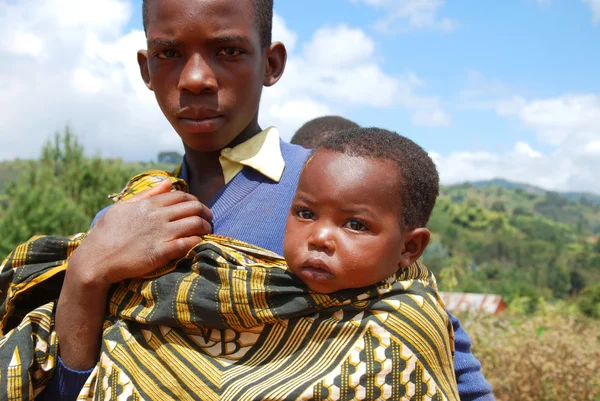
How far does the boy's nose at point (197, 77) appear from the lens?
1555 millimetres

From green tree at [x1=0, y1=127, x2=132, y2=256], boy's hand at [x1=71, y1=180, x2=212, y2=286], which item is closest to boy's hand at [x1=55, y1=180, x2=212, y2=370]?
boy's hand at [x1=71, y1=180, x2=212, y2=286]

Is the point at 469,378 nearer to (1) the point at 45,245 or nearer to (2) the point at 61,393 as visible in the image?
(2) the point at 61,393

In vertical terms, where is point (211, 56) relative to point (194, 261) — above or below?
above

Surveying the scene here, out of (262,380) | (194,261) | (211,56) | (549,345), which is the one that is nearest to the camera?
(262,380)

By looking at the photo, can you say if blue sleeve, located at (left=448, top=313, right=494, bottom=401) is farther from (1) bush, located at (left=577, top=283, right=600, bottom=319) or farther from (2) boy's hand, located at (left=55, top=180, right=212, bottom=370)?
(1) bush, located at (left=577, top=283, right=600, bottom=319)

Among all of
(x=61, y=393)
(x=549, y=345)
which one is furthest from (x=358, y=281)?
(x=549, y=345)

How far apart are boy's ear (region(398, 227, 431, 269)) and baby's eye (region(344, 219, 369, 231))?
0.45 feet

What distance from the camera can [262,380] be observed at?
1.31 metres

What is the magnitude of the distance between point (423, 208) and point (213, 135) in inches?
24.1

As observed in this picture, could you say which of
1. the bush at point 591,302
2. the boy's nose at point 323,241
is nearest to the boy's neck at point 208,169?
the boy's nose at point 323,241

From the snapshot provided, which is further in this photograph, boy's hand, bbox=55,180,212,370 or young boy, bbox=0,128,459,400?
boy's hand, bbox=55,180,212,370

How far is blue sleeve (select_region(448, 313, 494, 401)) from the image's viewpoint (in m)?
1.63

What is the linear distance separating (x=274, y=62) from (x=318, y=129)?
150 cm

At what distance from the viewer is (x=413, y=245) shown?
152 cm
